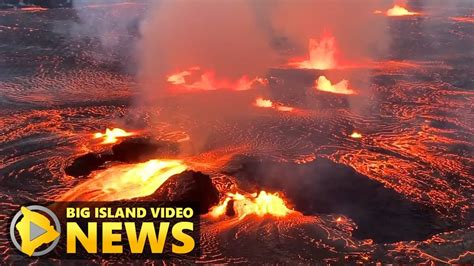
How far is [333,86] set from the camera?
85.4 feet

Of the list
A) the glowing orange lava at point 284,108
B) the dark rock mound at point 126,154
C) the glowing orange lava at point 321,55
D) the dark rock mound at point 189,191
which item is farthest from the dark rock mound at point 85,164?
the glowing orange lava at point 321,55

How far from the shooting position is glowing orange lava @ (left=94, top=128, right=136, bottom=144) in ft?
59.4

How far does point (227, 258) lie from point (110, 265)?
2.91m

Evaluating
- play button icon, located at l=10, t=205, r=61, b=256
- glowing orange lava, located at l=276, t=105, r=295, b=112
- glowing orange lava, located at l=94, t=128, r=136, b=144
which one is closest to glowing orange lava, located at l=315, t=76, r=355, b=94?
glowing orange lava, located at l=276, t=105, r=295, b=112

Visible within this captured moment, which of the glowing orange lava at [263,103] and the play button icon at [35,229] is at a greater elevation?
the glowing orange lava at [263,103]

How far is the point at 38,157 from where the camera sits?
1620cm

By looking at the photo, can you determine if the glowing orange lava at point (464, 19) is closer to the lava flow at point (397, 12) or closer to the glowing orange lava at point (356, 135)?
the lava flow at point (397, 12)

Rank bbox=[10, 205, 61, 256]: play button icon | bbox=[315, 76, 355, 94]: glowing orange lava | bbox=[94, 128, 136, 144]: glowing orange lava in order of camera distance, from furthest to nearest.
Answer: bbox=[315, 76, 355, 94]: glowing orange lava → bbox=[94, 128, 136, 144]: glowing orange lava → bbox=[10, 205, 61, 256]: play button icon

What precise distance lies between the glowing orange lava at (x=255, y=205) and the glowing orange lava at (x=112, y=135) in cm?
676

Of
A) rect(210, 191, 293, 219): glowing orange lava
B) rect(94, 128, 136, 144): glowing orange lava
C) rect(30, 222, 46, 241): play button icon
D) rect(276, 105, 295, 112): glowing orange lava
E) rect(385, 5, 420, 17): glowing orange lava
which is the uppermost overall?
rect(385, 5, 420, 17): glowing orange lava

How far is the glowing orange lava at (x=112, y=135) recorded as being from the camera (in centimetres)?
1811

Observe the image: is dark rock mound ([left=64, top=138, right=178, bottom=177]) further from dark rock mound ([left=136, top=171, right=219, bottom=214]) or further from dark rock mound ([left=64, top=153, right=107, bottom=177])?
dark rock mound ([left=136, top=171, right=219, bottom=214])

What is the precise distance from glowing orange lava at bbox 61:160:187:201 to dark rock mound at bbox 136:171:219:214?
1.57 feet

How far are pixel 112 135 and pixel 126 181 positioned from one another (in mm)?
4595
